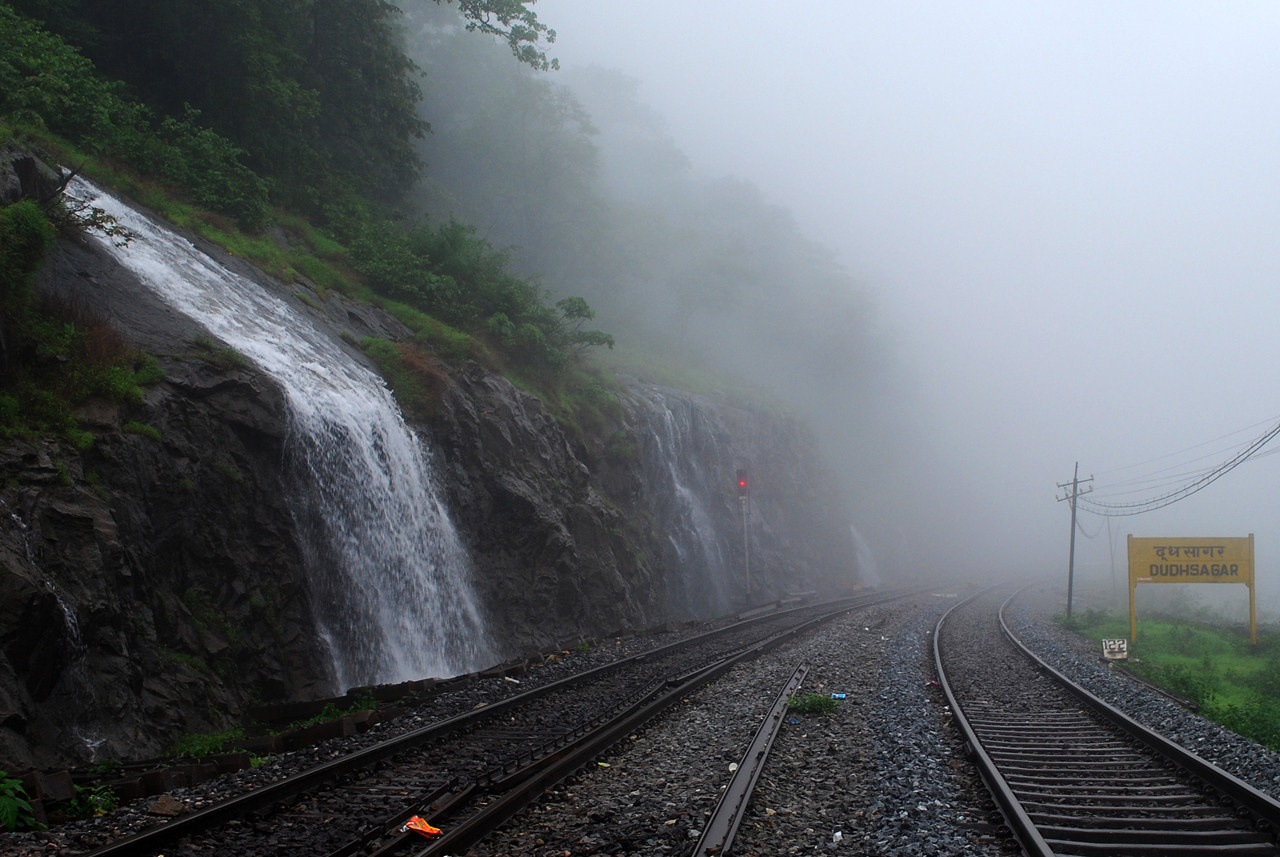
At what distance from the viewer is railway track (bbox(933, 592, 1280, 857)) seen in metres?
5.36

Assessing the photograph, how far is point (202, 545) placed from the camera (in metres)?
10.9

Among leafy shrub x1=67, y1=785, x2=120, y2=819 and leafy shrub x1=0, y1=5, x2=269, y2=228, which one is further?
leafy shrub x1=0, y1=5, x2=269, y2=228

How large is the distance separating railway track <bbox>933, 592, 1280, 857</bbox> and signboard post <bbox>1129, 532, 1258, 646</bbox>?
9690 mm

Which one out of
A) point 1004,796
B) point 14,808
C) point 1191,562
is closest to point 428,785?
point 14,808

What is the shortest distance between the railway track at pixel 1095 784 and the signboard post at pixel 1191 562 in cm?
969

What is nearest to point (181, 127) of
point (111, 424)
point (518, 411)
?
point (518, 411)

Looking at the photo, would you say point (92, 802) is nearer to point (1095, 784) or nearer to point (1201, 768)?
point (1095, 784)

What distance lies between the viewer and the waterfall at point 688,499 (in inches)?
1200

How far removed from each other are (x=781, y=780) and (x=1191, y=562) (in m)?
17.1

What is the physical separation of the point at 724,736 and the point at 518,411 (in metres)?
13.5

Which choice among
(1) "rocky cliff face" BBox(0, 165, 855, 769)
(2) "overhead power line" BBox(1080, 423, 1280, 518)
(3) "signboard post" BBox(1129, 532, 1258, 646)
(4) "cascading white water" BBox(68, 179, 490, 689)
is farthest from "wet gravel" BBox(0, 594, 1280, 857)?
(2) "overhead power line" BBox(1080, 423, 1280, 518)

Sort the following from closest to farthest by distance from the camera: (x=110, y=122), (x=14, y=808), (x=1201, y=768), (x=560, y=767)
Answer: (x=14, y=808)
(x=1201, y=768)
(x=560, y=767)
(x=110, y=122)

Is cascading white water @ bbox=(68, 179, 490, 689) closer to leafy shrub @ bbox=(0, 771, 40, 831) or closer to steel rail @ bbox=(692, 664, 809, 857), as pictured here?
leafy shrub @ bbox=(0, 771, 40, 831)

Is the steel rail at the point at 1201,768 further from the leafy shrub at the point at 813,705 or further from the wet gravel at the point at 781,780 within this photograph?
the leafy shrub at the point at 813,705
